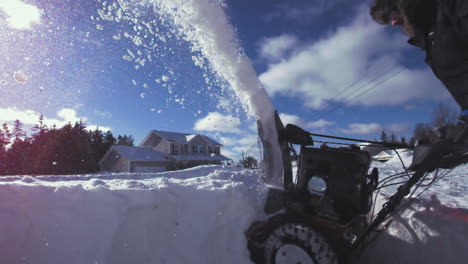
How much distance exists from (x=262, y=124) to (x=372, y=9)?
170 inches

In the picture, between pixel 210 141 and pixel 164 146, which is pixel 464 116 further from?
pixel 210 141

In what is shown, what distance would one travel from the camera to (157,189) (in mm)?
2947

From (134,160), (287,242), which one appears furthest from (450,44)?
(134,160)

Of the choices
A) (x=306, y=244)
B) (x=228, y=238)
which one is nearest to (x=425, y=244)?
(x=306, y=244)

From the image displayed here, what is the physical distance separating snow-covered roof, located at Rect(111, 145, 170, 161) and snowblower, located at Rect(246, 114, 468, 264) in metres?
26.8

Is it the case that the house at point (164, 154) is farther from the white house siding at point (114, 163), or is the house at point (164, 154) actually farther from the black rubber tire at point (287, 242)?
the black rubber tire at point (287, 242)

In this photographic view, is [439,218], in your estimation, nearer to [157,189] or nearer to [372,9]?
[157,189]

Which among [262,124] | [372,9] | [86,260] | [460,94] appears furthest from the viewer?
[372,9]

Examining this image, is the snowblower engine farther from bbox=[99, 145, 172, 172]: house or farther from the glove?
bbox=[99, 145, 172, 172]: house

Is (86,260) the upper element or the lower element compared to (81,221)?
lower

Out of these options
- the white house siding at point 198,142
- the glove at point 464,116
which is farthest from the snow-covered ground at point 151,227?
the white house siding at point 198,142

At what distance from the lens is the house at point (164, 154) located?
27.6m

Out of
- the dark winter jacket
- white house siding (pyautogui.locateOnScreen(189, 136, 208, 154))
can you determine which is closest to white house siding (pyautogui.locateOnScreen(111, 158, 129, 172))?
white house siding (pyautogui.locateOnScreen(189, 136, 208, 154))

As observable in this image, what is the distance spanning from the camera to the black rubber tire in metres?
2.22
